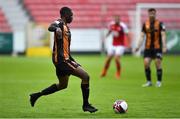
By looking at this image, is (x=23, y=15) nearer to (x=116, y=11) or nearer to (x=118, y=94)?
(x=116, y=11)

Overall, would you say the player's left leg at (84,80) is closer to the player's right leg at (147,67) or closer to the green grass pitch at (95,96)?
the green grass pitch at (95,96)

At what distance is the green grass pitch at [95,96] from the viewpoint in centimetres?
Result: 1225

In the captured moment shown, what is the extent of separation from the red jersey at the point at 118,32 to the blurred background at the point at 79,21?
1471cm

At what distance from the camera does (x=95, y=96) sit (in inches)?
631

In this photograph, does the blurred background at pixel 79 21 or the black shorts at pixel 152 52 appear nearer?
the black shorts at pixel 152 52

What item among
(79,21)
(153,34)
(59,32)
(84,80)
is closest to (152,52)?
(153,34)

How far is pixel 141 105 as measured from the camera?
45.1 ft

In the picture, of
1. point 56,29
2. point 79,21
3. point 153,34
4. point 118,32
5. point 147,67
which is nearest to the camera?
point 56,29

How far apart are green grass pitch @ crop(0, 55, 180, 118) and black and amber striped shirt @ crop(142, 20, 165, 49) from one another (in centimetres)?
123

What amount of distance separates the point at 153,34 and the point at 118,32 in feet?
16.1

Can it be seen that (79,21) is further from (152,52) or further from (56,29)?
(56,29)

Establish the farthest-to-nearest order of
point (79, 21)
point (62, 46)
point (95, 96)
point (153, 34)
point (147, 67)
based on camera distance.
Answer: point (79, 21) < point (147, 67) < point (153, 34) < point (95, 96) < point (62, 46)

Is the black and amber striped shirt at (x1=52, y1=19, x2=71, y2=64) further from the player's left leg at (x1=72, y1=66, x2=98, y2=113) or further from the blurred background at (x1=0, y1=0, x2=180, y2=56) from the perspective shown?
the blurred background at (x1=0, y1=0, x2=180, y2=56)

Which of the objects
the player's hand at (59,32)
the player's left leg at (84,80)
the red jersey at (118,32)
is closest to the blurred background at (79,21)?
the red jersey at (118,32)
